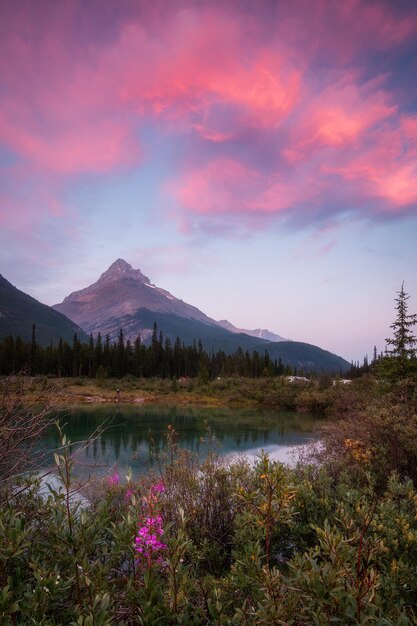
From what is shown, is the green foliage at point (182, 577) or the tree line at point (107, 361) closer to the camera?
the green foliage at point (182, 577)

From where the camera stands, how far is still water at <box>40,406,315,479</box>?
2756 cm

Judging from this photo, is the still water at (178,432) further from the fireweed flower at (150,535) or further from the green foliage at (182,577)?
the fireweed flower at (150,535)

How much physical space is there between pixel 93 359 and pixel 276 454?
77.6 meters

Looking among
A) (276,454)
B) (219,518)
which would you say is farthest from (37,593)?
(276,454)

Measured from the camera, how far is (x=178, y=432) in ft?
124

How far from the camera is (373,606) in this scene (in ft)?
7.61

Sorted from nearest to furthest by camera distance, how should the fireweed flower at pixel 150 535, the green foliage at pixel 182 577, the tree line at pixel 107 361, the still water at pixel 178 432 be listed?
1. the green foliage at pixel 182 577
2. the fireweed flower at pixel 150 535
3. the still water at pixel 178 432
4. the tree line at pixel 107 361

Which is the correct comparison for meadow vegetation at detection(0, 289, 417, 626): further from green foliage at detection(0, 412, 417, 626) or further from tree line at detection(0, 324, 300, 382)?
tree line at detection(0, 324, 300, 382)

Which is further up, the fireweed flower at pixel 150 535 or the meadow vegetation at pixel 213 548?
the fireweed flower at pixel 150 535

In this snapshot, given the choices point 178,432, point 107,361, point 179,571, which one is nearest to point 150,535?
point 179,571

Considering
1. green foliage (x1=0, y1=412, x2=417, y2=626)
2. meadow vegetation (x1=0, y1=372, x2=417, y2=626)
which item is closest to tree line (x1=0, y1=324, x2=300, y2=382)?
meadow vegetation (x1=0, y1=372, x2=417, y2=626)

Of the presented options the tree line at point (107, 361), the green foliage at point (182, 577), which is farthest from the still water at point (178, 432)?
the tree line at point (107, 361)

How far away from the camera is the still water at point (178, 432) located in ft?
90.4

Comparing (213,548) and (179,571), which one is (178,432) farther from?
(179,571)
